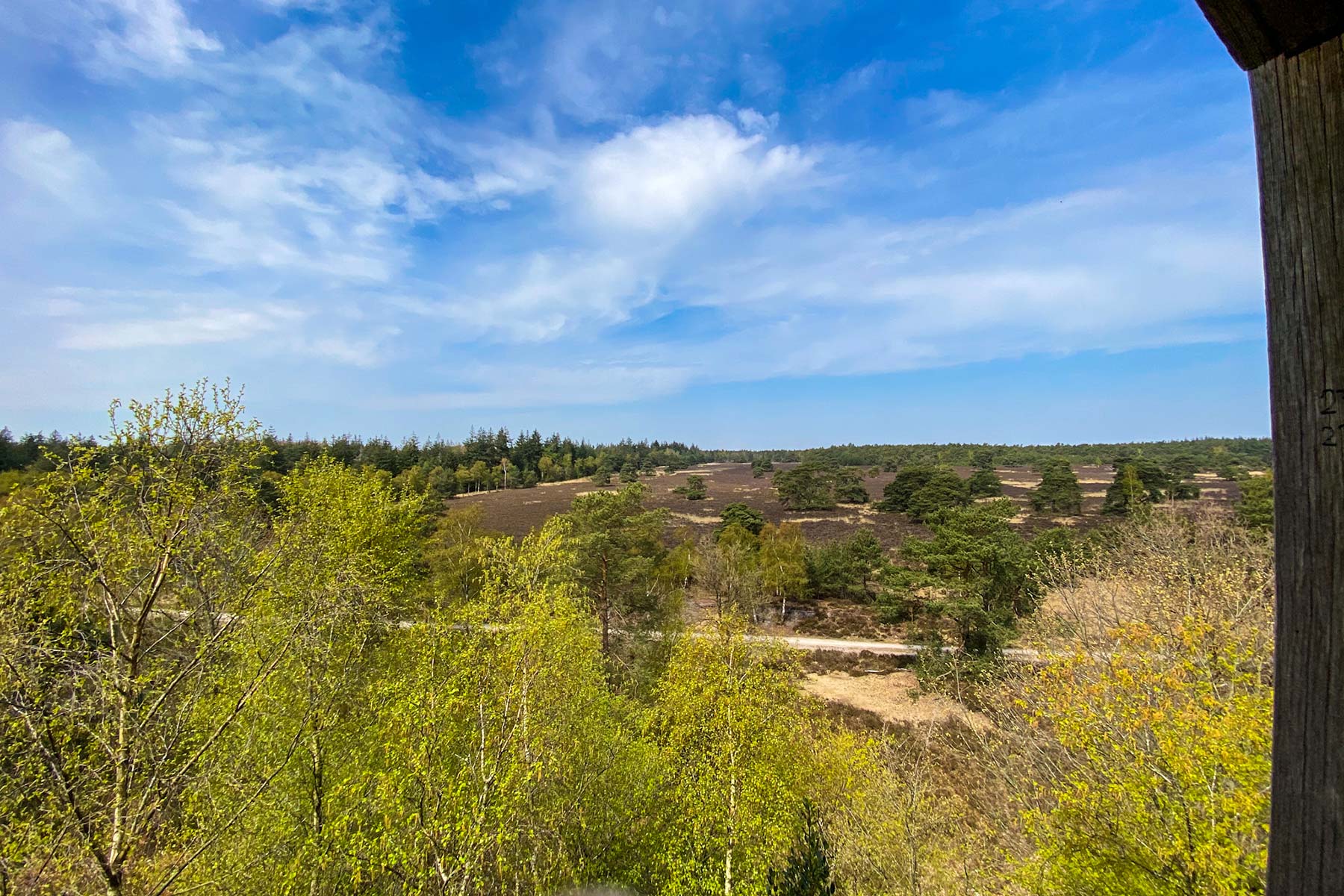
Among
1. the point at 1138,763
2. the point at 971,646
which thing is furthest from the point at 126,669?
the point at 971,646

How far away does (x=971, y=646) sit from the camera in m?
21.8

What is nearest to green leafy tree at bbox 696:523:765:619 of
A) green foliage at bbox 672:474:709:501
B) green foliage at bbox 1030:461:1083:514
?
green foliage at bbox 672:474:709:501

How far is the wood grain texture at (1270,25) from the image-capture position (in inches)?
27.5

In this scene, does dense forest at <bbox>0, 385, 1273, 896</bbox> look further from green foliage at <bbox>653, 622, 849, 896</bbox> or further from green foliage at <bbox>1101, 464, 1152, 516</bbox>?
green foliage at <bbox>1101, 464, 1152, 516</bbox>

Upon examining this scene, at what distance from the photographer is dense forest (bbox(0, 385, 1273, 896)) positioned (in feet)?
20.6

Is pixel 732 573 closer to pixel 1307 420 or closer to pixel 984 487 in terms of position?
pixel 1307 420

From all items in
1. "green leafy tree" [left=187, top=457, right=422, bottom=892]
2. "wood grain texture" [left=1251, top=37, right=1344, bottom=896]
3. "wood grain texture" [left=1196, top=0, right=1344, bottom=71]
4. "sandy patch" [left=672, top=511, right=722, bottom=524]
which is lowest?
"sandy patch" [left=672, top=511, right=722, bottom=524]

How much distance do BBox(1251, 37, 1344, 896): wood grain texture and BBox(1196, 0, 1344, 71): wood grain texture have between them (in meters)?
0.02

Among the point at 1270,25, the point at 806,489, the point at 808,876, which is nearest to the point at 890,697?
the point at 808,876

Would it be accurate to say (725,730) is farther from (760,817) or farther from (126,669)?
(126,669)

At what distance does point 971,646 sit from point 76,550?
26.0 m

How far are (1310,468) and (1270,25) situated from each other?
619mm

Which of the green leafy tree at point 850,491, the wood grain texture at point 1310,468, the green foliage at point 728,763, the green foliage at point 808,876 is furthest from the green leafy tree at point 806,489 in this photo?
the wood grain texture at point 1310,468

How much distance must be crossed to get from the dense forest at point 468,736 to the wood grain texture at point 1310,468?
7.78m
